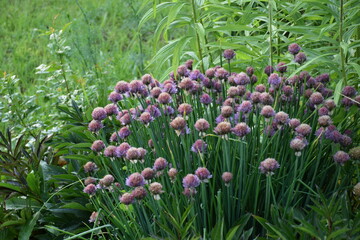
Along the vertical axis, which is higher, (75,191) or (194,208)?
(194,208)

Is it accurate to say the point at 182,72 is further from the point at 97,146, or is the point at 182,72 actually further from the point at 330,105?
the point at 330,105

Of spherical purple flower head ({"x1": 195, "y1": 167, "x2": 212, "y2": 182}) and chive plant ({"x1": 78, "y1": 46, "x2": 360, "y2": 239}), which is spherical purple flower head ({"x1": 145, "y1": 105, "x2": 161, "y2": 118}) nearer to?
chive plant ({"x1": 78, "y1": 46, "x2": 360, "y2": 239})

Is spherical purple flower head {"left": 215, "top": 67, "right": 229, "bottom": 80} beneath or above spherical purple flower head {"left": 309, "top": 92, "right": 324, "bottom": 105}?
above

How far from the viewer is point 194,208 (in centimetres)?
168

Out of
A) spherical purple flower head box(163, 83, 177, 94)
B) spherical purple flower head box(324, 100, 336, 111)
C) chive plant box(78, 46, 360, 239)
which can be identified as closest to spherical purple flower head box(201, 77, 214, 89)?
chive plant box(78, 46, 360, 239)

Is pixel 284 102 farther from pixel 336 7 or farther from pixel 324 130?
pixel 336 7

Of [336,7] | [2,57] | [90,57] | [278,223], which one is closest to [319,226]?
[278,223]

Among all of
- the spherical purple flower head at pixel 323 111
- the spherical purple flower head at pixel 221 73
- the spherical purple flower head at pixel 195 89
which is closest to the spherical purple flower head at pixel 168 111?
the spherical purple flower head at pixel 195 89

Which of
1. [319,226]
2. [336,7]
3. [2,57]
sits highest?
[336,7]

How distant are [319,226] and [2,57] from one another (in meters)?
4.41

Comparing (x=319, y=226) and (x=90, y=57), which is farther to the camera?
(x=90, y=57)

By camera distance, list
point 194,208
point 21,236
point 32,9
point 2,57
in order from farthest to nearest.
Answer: point 32,9 < point 2,57 < point 21,236 < point 194,208

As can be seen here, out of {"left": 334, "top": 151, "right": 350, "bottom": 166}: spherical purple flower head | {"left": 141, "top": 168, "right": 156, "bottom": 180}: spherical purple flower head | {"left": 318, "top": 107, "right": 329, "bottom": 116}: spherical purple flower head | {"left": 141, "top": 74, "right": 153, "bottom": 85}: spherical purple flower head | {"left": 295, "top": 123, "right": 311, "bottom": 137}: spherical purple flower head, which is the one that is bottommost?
{"left": 334, "top": 151, "right": 350, "bottom": 166}: spherical purple flower head

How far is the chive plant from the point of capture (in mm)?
1595
